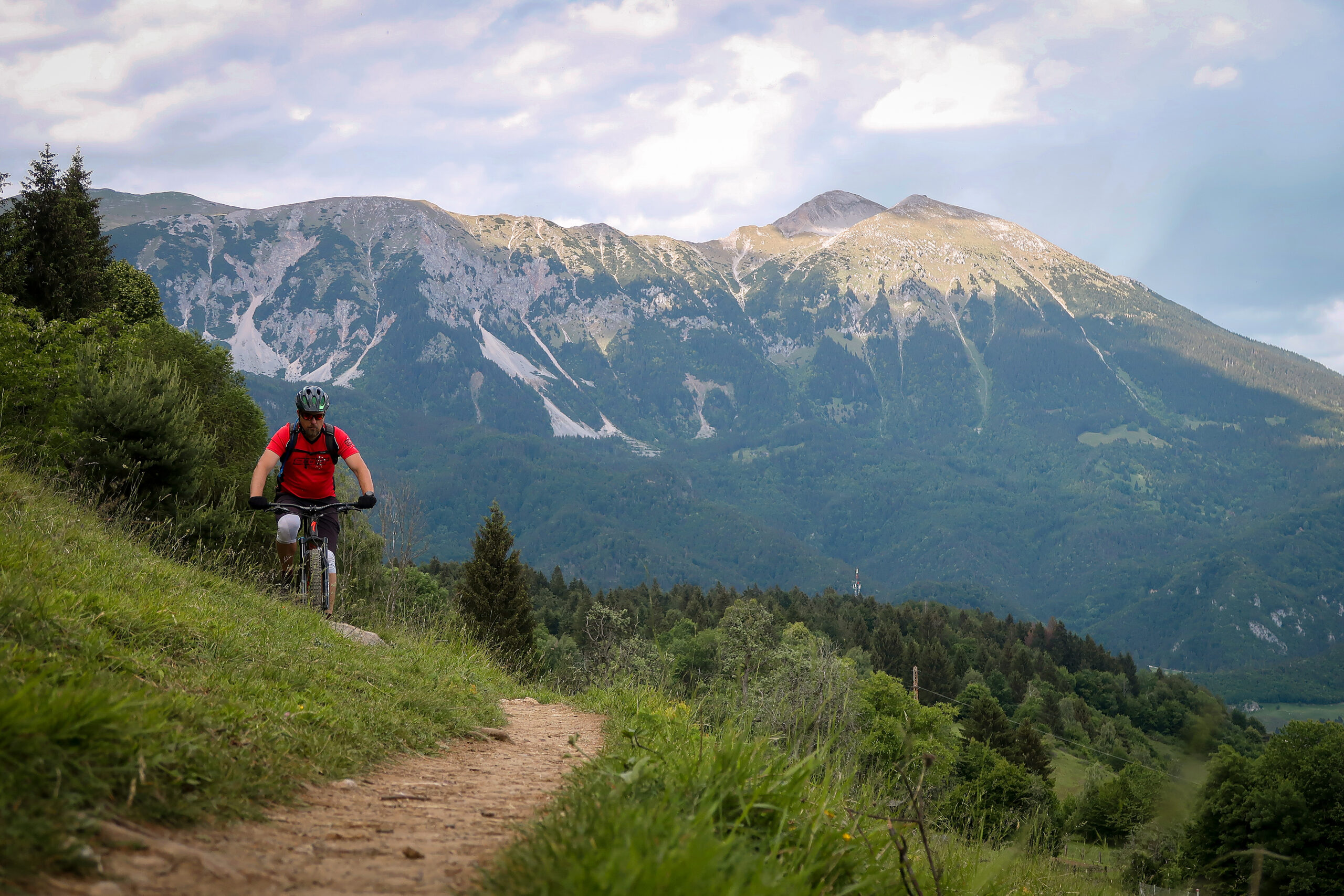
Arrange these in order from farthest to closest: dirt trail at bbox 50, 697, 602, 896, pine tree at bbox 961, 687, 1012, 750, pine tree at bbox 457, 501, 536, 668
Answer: pine tree at bbox 961, 687, 1012, 750 → pine tree at bbox 457, 501, 536, 668 → dirt trail at bbox 50, 697, 602, 896

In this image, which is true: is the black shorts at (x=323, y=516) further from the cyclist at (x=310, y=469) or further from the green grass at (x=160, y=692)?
the green grass at (x=160, y=692)

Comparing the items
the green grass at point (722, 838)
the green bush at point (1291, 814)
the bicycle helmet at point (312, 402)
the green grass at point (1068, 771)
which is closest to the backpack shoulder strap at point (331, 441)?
the bicycle helmet at point (312, 402)

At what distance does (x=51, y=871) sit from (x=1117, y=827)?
33.2m

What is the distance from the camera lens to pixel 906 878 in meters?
4.39

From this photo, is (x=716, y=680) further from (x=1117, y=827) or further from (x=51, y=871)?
(x=1117, y=827)

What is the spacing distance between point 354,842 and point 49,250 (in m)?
44.4

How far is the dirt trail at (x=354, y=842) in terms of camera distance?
9.95 ft

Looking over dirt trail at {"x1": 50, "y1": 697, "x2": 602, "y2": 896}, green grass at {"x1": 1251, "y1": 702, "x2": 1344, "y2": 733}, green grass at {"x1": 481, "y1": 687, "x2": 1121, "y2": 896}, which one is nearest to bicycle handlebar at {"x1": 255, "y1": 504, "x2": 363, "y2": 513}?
dirt trail at {"x1": 50, "y1": 697, "x2": 602, "y2": 896}

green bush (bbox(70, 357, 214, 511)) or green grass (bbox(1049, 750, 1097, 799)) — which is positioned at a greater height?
green bush (bbox(70, 357, 214, 511))

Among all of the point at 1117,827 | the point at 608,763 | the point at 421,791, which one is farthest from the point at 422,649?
the point at 1117,827

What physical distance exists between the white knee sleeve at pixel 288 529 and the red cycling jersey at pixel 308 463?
310mm

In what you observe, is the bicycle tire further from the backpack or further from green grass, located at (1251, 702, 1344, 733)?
green grass, located at (1251, 702, 1344, 733)

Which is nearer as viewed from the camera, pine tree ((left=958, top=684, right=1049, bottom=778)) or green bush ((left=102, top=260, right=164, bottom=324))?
green bush ((left=102, top=260, right=164, bottom=324))

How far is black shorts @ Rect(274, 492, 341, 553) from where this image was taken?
10.2 meters
